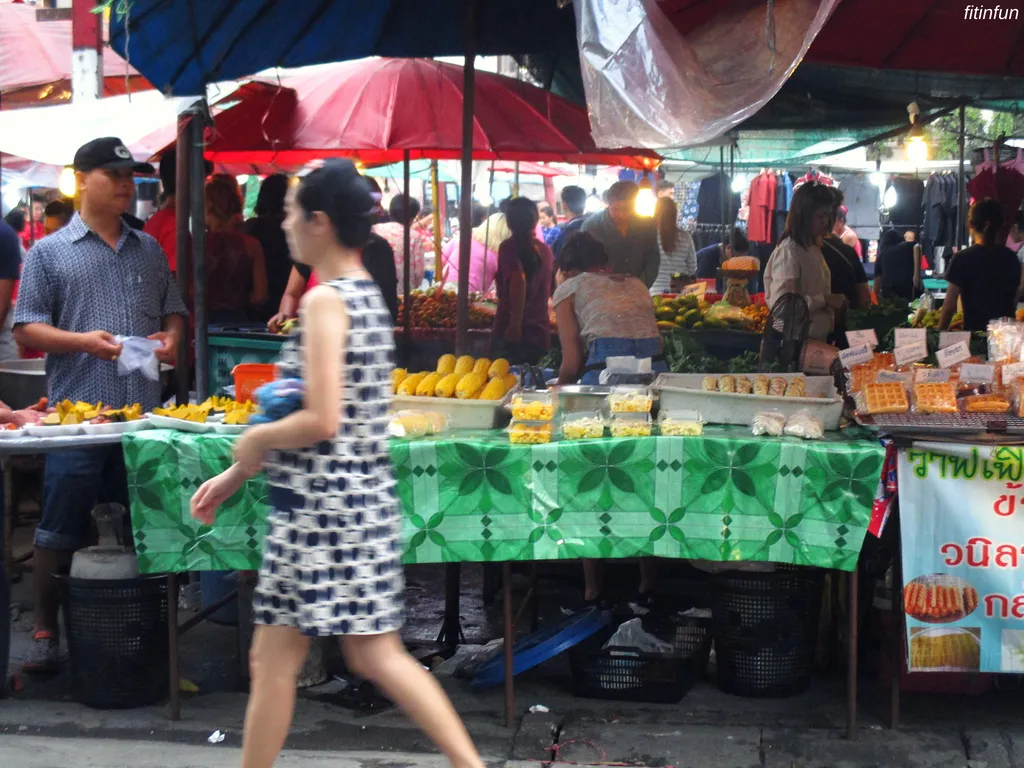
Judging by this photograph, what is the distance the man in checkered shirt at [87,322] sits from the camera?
16.0 feet

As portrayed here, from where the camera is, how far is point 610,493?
442 cm

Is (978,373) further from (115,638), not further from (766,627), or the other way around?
(115,638)

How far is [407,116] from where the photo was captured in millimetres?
7898

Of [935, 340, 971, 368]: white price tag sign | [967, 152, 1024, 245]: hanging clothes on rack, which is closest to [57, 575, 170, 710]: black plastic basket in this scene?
[935, 340, 971, 368]: white price tag sign

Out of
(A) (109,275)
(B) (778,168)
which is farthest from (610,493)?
(B) (778,168)

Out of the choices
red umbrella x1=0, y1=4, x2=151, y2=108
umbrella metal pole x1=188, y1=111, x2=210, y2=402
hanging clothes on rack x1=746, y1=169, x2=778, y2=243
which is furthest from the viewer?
hanging clothes on rack x1=746, y1=169, x2=778, y2=243

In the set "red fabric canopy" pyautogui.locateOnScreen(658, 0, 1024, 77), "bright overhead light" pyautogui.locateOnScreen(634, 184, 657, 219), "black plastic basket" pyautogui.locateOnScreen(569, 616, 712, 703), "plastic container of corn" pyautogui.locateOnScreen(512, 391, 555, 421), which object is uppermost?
"red fabric canopy" pyautogui.locateOnScreen(658, 0, 1024, 77)

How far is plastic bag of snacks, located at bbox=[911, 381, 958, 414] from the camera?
4.57 meters

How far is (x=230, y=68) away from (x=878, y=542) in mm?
Answer: 3749

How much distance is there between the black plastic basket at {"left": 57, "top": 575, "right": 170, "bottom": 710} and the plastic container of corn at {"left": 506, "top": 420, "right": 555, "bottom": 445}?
1512mm

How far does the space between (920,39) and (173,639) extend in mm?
5001

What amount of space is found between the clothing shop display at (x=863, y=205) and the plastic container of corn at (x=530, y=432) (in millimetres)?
16095

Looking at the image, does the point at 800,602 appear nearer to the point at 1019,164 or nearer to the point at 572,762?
the point at 572,762

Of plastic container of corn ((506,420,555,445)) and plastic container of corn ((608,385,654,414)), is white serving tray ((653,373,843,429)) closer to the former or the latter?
plastic container of corn ((608,385,654,414))
